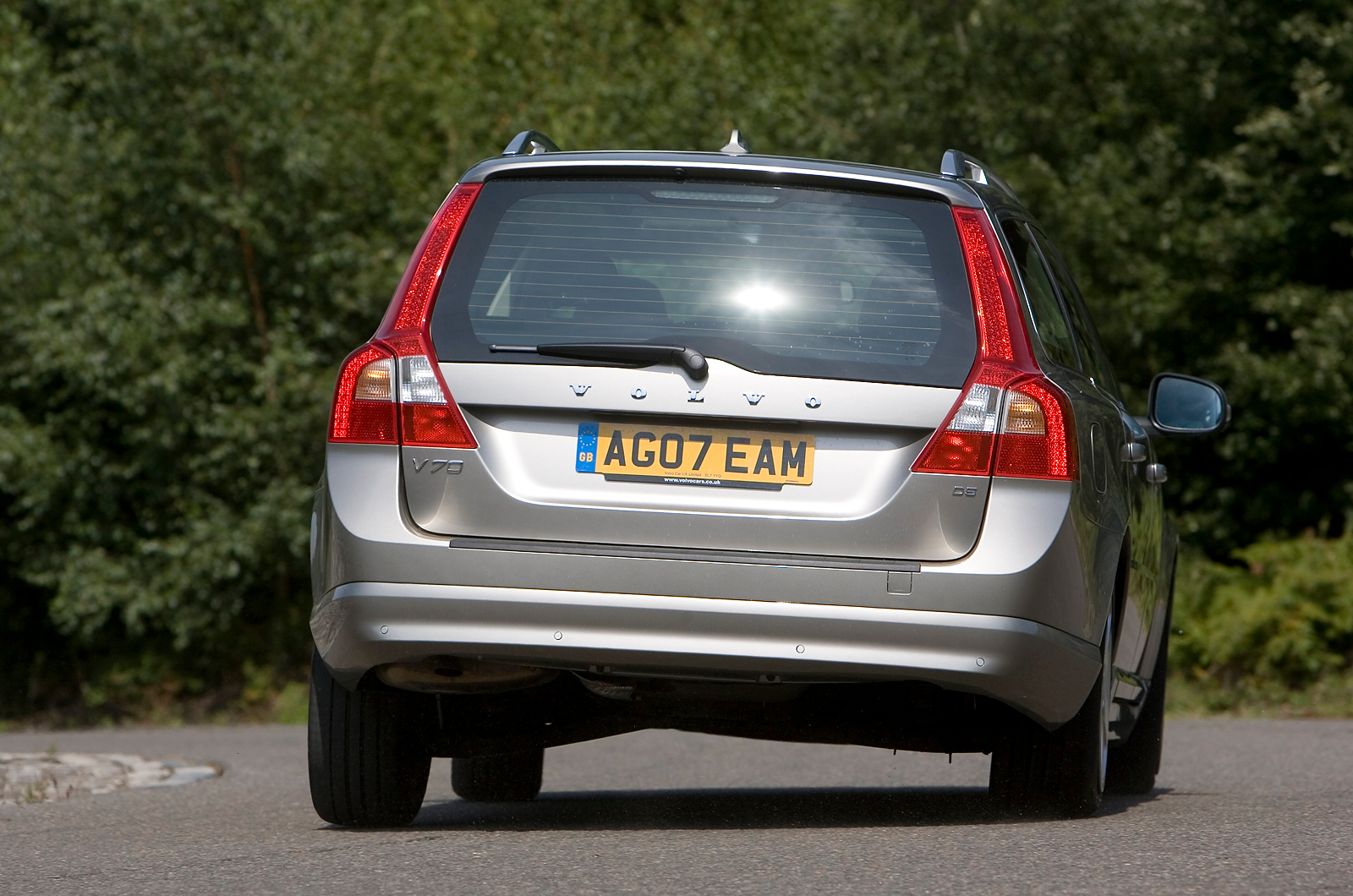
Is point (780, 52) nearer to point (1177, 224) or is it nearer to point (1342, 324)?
point (1177, 224)

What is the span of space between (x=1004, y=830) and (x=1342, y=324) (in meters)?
13.3

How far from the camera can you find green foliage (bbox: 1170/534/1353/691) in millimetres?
15312

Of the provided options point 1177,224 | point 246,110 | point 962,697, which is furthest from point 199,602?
point 962,697

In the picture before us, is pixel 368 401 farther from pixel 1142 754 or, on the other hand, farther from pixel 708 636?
pixel 1142 754

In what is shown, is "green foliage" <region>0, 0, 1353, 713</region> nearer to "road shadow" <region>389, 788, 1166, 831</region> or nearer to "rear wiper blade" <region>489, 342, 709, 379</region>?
"road shadow" <region>389, 788, 1166, 831</region>

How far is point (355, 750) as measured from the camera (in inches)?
203

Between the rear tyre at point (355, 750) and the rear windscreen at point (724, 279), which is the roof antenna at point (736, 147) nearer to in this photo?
the rear windscreen at point (724, 279)

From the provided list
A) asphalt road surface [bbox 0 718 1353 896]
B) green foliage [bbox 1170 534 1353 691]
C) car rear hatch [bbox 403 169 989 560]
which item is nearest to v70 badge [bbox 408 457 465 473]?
car rear hatch [bbox 403 169 989 560]

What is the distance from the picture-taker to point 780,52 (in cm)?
2769

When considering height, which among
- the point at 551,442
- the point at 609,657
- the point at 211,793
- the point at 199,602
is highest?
the point at 551,442

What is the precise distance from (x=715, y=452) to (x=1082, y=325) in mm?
1984

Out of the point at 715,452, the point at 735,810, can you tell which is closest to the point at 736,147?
the point at 715,452

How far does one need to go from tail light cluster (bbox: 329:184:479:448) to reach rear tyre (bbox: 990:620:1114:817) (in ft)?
5.81

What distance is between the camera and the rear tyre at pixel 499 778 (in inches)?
262
